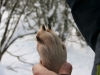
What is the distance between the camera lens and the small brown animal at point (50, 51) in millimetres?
440

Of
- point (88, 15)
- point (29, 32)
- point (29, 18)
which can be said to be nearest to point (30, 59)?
point (29, 32)

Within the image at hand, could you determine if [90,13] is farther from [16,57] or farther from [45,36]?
[16,57]

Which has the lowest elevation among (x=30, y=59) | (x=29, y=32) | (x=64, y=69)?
(x=30, y=59)

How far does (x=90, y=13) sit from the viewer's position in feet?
1.79

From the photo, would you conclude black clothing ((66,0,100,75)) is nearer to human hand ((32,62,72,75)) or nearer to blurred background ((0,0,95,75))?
human hand ((32,62,72,75))

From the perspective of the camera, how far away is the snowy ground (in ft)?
13.1

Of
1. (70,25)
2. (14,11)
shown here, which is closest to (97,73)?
(14,11)

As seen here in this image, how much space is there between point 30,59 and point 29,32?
0.65 metres

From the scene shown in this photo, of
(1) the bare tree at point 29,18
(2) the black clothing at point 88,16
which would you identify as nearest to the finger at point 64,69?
(2) the black clothing at point 88,16

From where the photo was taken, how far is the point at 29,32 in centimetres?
406

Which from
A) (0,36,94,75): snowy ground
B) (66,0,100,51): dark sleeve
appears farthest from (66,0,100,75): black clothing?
(0,36,94,75): snowy ground

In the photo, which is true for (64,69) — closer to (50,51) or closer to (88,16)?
(50,51)

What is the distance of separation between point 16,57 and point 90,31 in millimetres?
3893

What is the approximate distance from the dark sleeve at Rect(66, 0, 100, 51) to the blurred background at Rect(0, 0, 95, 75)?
3086 mm
